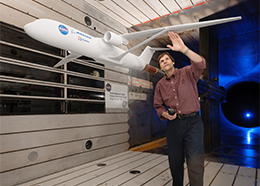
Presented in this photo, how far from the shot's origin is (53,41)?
2080 mm

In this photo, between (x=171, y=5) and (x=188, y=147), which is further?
(x=171, y=5)

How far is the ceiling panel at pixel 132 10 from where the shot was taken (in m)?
3.58

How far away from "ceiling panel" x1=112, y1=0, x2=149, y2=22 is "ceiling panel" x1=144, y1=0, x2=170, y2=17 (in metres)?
0.32

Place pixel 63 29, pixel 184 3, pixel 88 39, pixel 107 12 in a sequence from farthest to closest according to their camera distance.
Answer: pixel 107 12, pixel 184 3, pixel 88 39, pixel 63 29

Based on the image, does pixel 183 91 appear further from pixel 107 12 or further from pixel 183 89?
pixel 107 12

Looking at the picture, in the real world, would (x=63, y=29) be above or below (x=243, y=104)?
above

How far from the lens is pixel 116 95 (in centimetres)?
435

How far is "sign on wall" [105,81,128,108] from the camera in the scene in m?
4.13

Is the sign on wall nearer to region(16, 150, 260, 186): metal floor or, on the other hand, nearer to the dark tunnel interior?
region(16, 150, 260, 186): metal floor

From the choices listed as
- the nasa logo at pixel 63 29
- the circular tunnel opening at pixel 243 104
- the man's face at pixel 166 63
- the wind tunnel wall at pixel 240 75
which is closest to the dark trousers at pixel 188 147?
the man's face at pixel 166 63

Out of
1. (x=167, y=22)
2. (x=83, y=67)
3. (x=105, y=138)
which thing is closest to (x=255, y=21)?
(x=167, y=22)

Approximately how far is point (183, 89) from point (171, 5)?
7.49 ft

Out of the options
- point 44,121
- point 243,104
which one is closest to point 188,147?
point 44,121

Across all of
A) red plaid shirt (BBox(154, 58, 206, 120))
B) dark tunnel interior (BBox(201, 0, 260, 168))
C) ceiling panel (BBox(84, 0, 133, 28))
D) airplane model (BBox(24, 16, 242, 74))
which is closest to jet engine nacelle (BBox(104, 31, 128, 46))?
airplane model (BBox(24, 16, 242, 74))
